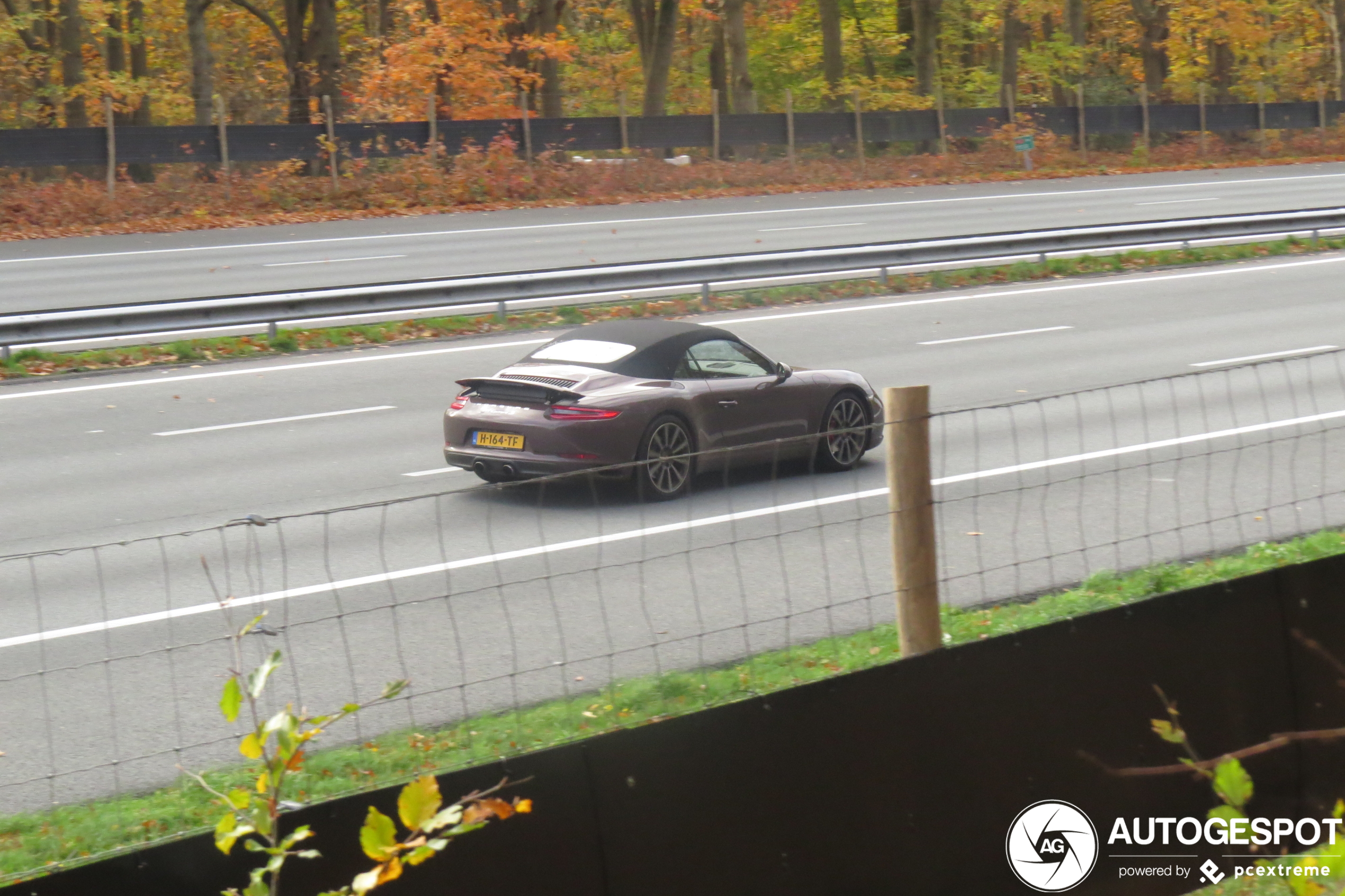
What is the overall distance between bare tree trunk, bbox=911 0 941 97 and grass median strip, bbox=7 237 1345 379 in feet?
82.8

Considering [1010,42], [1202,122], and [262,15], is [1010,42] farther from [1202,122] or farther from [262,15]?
[262,15]

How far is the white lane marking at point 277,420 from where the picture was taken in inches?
545

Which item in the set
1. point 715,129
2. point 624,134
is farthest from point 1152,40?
point 624,134

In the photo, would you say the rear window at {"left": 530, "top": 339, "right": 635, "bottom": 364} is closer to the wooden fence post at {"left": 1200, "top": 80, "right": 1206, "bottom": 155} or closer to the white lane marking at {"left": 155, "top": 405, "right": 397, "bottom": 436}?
the white lane marking at {"left": 155, "top": 405, "right": 397, "bottom": 436}

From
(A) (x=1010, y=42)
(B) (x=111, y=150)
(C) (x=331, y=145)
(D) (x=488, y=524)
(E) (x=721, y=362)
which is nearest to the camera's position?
(D) (x=488, y=524)

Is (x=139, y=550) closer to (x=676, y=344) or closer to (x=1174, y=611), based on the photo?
(x=676, y=344)

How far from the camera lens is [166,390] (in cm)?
1584

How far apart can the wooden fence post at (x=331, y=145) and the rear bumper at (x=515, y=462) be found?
2446 cm

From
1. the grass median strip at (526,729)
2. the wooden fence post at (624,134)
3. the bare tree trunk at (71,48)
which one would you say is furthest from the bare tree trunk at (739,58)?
the grass median strip at (526,729)

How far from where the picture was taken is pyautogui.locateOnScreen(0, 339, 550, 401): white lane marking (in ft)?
52.0

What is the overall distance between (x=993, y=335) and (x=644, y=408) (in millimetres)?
8650

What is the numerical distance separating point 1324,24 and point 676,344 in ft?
196

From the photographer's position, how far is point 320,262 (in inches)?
963

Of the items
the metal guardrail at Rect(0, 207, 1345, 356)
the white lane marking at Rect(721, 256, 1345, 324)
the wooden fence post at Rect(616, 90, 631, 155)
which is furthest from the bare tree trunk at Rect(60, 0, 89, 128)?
the white lane marking at Rect(721, 256, 1345, 324)
